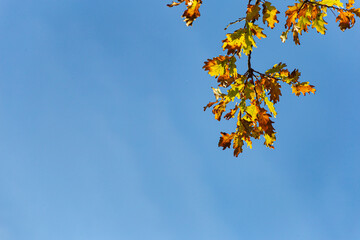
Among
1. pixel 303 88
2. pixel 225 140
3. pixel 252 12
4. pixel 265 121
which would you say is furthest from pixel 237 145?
pixel 252 12

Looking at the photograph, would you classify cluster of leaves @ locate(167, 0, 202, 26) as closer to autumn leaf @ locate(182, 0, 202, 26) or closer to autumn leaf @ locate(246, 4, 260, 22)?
autumn leaf @ locate(182, 0, 202, 26)

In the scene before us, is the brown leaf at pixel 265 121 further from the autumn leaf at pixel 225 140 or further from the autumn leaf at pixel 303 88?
the autumn leaf at pixel 303 88

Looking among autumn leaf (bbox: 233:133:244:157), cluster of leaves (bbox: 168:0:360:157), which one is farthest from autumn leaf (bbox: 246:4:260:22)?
autumn leaf (bbox: 233:133:244:157)

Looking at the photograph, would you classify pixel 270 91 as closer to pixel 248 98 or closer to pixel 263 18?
pixel 248 98

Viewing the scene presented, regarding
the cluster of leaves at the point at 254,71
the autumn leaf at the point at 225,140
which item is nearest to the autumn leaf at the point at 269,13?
the cluster of leaves at the point at 254,71

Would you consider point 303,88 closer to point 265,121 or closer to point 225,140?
point 265,121

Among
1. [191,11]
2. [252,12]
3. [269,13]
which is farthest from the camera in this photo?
[191,11]

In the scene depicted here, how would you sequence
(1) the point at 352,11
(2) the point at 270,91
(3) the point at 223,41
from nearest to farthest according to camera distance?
(3) the point at 223,41, (2) the point at 270,91, (1) the point at 352,11

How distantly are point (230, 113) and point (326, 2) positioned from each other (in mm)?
2508

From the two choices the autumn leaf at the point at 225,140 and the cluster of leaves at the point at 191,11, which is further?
the autumn leaf at the point at 225,140

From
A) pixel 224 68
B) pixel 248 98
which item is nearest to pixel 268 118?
pixel 248 98

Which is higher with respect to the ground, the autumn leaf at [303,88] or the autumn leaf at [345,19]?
the autumn leaf at [345,19]

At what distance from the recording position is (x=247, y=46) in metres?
4.29

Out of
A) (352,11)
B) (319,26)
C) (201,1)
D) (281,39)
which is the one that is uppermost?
(352,11)
